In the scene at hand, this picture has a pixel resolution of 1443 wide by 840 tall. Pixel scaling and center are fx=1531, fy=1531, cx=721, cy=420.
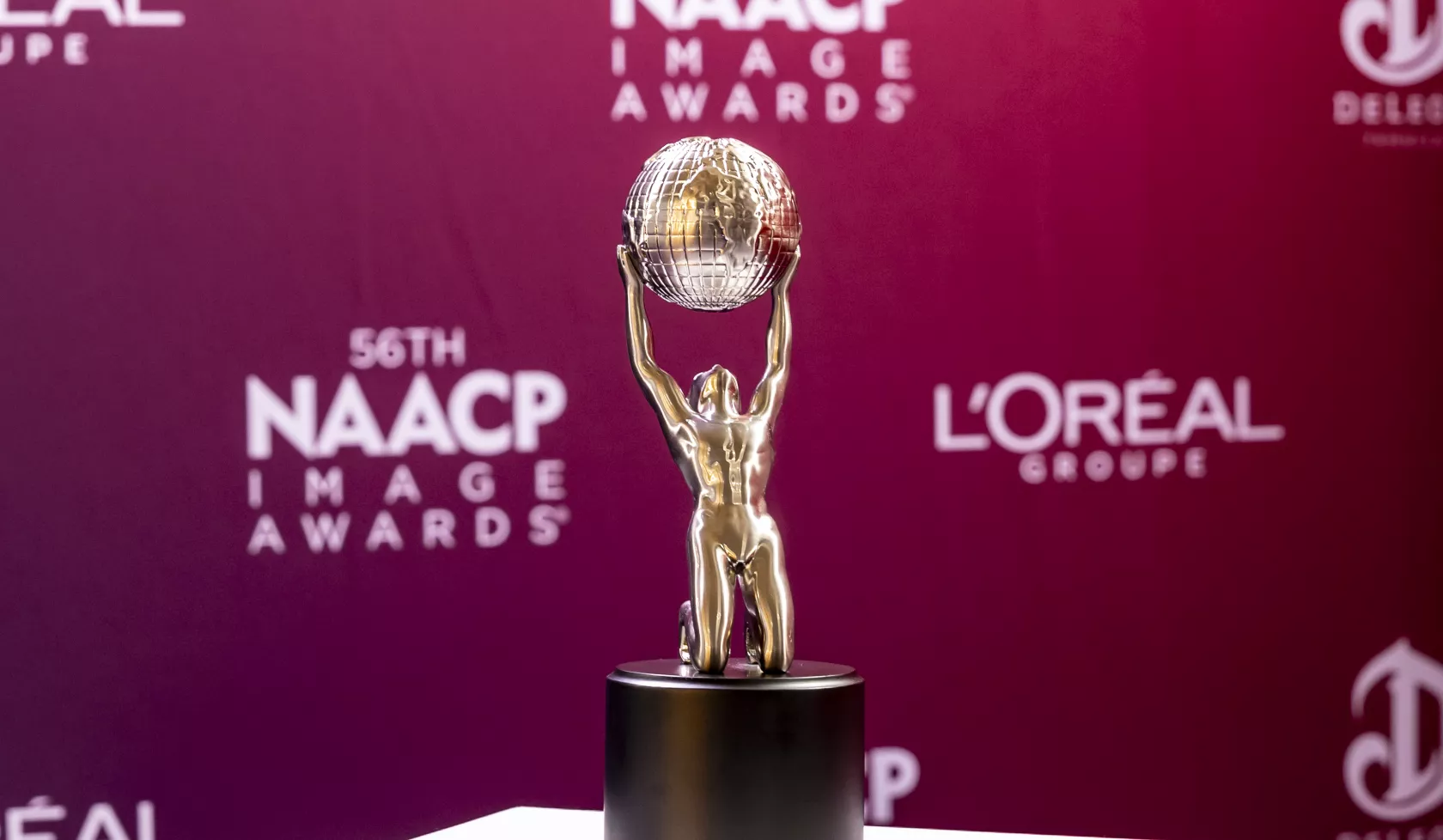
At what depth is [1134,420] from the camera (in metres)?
2.50

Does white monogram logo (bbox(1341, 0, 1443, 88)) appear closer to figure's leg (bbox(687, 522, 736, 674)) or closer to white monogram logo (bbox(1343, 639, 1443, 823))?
white monogram logo (bbox(1343, 639, 1443, 823))

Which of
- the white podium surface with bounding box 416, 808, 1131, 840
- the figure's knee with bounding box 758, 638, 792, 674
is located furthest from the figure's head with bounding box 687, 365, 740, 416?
the white podium surface with bounding box 416, 808, 1131, 840

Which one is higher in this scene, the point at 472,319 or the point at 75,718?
the point at 472,319

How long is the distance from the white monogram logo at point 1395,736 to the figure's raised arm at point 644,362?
1.62m

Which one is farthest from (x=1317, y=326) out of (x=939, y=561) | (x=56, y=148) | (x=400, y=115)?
(x=56, y=148)

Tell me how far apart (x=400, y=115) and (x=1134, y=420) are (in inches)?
50.4

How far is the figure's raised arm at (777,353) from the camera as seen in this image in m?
1.44

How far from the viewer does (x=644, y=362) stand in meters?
1.43

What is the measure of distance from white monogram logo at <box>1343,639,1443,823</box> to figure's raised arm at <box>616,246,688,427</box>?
1621mm

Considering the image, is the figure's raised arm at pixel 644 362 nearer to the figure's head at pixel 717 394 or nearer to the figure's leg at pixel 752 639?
the figure's head at pixel 717 394

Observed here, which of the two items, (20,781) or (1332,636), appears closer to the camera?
(20,781)

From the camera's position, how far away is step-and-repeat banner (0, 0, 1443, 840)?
2.38 m

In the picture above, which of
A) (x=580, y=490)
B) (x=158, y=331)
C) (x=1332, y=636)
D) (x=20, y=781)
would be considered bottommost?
(x=20, y=781)

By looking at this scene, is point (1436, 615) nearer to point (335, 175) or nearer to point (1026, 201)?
point (1026, 201)
